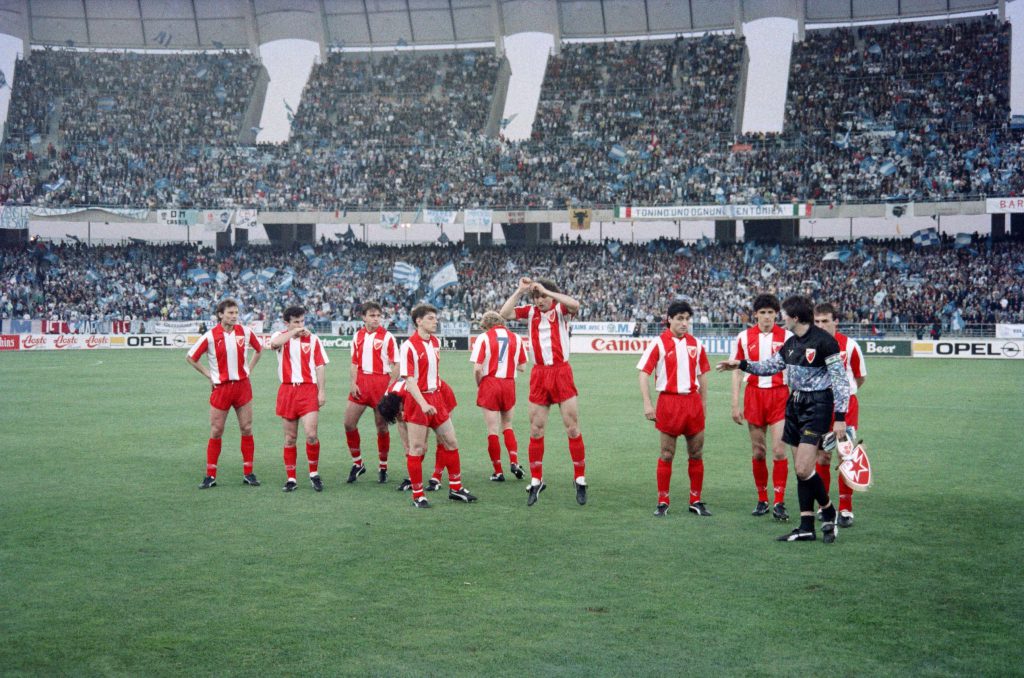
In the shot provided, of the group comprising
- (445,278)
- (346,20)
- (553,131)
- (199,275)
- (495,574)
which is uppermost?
(346,20)

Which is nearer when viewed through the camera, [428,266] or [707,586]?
[707,586]

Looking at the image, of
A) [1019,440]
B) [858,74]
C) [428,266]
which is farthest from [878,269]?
[1019,440]

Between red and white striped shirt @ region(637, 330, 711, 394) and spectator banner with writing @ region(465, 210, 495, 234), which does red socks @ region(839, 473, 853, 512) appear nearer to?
red and white striped shirt @ region(637, 330, 711, 394)

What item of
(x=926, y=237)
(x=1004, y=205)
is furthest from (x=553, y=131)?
(x=1004, y=205)

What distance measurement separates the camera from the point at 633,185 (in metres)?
48.0

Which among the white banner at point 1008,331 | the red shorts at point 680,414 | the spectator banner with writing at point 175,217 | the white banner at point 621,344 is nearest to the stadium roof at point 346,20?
the spectator banner with writing at point 175,217

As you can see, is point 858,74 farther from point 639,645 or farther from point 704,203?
point 639,645

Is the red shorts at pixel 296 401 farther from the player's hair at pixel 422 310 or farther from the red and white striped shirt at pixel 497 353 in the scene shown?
the red and white striped shirt at pixel 497 353

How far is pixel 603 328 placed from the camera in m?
42.4

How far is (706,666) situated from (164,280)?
48.2 metres

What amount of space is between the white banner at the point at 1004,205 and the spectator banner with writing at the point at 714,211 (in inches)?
302

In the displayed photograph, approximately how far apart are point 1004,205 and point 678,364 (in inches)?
1516

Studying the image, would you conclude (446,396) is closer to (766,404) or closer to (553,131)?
(766,404)

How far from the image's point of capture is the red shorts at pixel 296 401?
1080 centimetres
